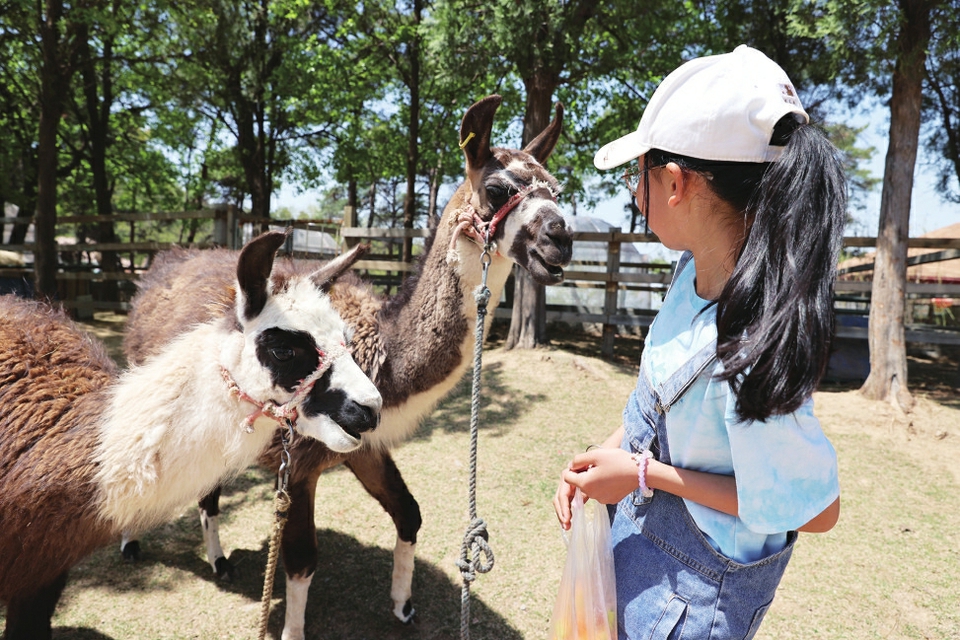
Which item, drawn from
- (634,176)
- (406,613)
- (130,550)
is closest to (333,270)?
(634,176)

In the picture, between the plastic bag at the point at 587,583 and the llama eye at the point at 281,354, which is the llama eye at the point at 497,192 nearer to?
the llama eye at the point at 281,354

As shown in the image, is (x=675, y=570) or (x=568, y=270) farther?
(x=568, y=270)

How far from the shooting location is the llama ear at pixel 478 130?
303cm

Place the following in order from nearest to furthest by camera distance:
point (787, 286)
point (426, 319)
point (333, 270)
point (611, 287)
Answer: point (787, 286), point (333, 270), point (426, 319), point (611, 287)

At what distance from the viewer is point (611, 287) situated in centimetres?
929

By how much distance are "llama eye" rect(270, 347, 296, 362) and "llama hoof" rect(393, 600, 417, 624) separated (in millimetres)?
1870

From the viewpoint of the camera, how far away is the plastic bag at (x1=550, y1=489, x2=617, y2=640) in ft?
4.59

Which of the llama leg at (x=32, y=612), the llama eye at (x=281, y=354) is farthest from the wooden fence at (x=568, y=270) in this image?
the llama leg at (x=32, y=612)

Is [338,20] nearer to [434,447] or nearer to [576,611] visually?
[434,447]

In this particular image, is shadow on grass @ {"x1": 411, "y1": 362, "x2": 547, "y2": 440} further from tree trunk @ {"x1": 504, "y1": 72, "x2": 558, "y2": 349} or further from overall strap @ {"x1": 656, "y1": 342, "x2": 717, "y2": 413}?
overall strap @ {"x1": 656, "y1": 342, "x2": 717, "y2": 413}

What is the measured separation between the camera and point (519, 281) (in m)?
8.93

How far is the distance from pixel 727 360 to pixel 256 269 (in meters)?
1.66

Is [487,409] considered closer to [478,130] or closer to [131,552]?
[131,552]

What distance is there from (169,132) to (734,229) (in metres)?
19.9
